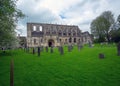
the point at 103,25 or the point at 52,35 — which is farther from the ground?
the point at 103,25

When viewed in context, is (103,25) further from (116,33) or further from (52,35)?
(52,35)

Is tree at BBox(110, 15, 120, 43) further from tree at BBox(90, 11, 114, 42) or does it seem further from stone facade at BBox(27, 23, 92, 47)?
stone facade at BBox(27, 23, 92, 47)

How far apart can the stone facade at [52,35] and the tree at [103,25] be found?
1428 cm

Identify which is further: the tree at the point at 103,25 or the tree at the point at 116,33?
the tree at the point at 103,25

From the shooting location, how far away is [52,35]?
2552 inches

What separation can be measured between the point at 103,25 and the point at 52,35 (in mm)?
25178

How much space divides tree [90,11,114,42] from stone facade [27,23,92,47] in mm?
14281

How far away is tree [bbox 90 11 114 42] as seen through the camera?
5888cm

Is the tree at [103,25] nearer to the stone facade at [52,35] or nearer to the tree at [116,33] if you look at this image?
the tree at [116,33]

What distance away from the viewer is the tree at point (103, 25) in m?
58.9

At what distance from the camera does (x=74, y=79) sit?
6270 mm

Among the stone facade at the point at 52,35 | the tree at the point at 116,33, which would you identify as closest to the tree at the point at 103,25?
the tree at the point at 116,33

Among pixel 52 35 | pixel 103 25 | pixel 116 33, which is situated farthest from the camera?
pixel 52 35

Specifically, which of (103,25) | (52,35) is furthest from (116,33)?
(52,35)
